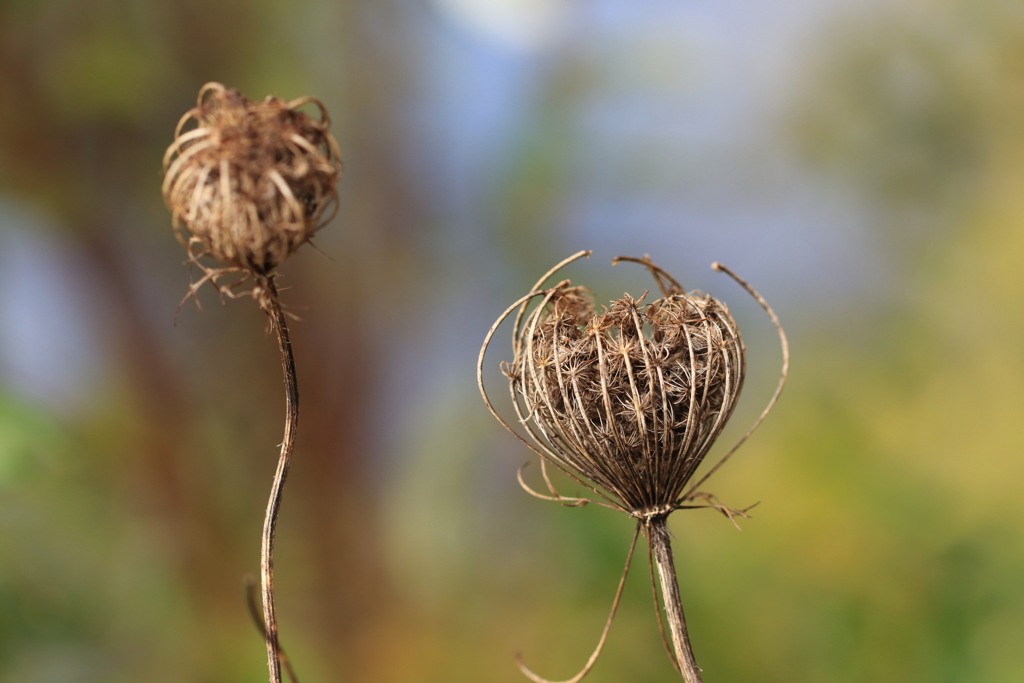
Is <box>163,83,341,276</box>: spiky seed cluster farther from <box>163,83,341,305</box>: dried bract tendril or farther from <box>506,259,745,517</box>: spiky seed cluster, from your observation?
<box>506,259,745,517</box>: spiky seed cluster

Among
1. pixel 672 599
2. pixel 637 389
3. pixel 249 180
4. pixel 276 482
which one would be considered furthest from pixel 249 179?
pixel 672 599

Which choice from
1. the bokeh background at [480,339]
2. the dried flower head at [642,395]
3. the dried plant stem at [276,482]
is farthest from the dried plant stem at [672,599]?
the bokeh background at [480,339]

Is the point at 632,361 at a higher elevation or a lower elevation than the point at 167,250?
lower

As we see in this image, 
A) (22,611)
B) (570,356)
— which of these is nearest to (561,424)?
(570,356)

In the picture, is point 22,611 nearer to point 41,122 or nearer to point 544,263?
point 41,122

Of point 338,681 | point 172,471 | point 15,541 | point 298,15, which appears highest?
point 298,15

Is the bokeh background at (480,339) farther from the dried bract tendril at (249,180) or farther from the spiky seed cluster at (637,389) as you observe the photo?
the dried bract tendril at (249,180)
